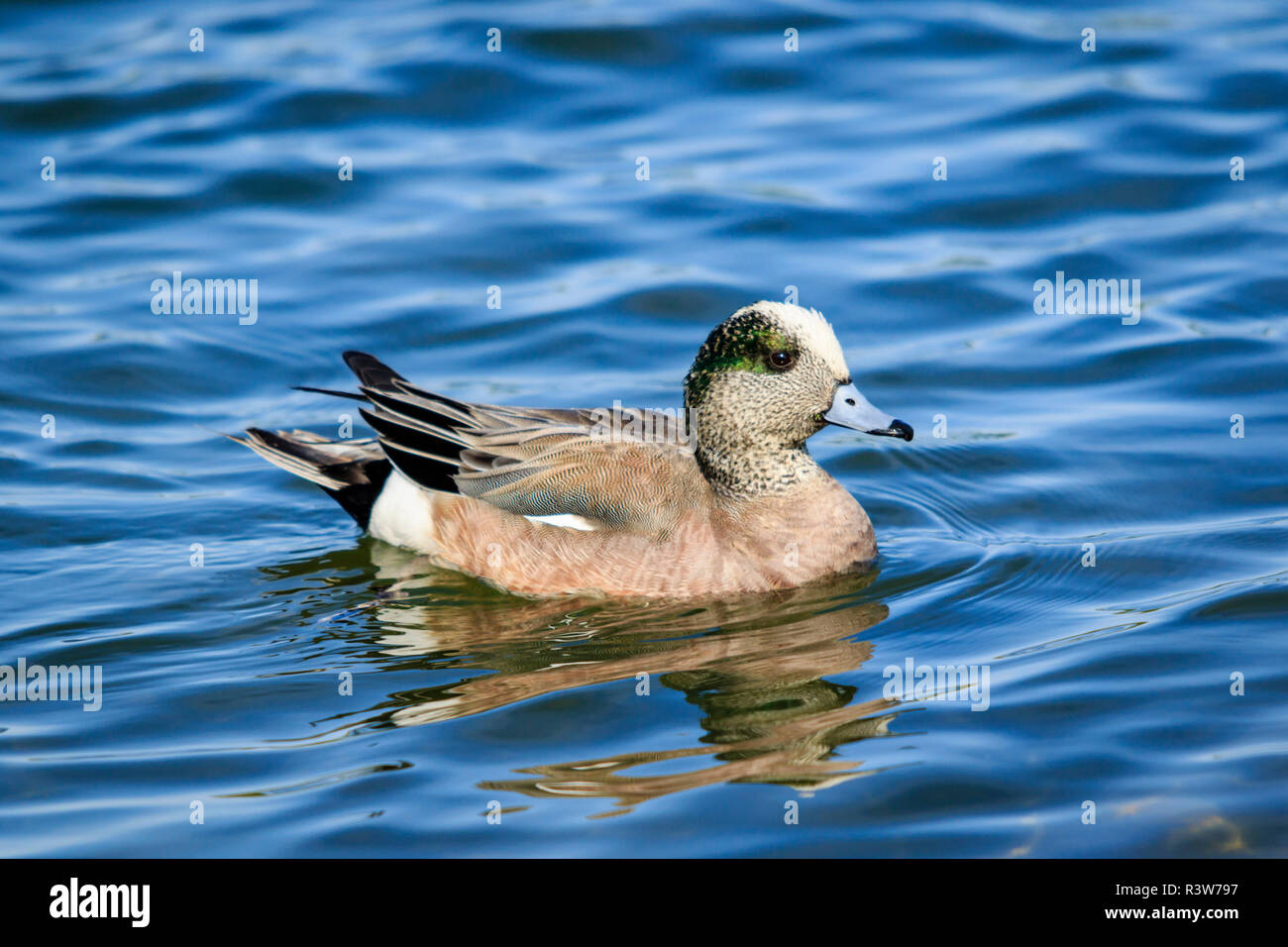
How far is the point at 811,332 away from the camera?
619 centimetres

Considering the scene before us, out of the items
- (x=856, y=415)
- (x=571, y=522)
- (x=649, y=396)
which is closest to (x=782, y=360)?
(x=856, y=415)

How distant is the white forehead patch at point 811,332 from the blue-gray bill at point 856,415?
0.08 meters

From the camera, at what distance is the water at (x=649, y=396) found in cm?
473

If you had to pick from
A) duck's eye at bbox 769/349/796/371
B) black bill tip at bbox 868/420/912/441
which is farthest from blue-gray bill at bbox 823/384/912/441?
duck's eye at bbox 769/349/796/371

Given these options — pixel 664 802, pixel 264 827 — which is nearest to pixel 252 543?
pixel 264 827

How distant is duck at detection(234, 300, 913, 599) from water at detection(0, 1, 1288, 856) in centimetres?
19

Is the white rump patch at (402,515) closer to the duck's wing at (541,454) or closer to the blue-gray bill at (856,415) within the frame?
the duck's wing at (541,454)

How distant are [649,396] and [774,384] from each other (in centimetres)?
205

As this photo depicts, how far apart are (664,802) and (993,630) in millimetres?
A: 1841

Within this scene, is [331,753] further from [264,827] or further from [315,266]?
[315,266]

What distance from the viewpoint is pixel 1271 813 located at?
449 cm

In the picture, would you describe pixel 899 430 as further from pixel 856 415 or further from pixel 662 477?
pixel 662 477

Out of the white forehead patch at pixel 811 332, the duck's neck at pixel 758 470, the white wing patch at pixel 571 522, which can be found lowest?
the white wing patch at pixel 571 522

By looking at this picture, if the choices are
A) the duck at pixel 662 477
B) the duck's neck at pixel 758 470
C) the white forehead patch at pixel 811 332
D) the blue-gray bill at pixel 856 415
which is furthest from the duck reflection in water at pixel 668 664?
the white forehead patch at pixel 811 332
